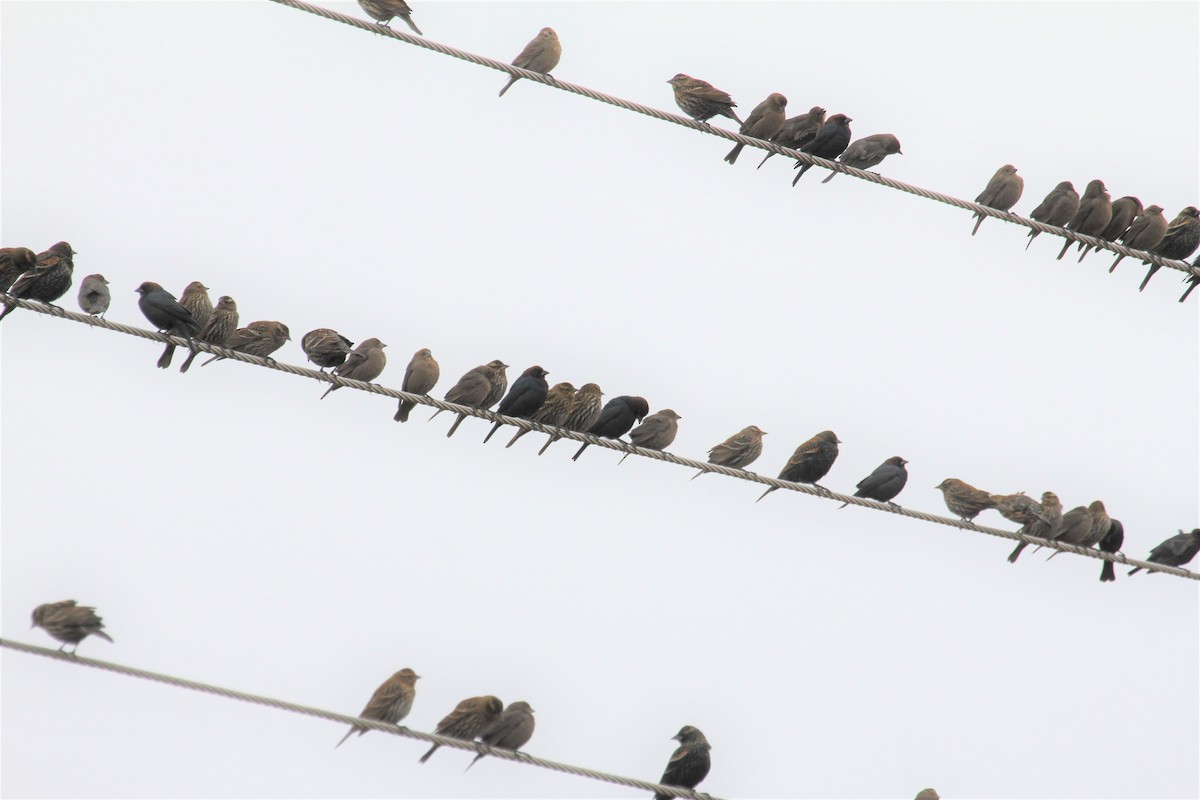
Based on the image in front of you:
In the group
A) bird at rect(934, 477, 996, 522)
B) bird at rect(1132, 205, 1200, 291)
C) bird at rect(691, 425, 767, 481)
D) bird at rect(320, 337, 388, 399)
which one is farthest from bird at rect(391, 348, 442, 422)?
bird at rect(1132, 205, 1200, 291)

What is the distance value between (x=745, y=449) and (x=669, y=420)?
2.88ft

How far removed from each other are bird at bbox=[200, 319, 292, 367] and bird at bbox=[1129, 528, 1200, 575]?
27.0 feet

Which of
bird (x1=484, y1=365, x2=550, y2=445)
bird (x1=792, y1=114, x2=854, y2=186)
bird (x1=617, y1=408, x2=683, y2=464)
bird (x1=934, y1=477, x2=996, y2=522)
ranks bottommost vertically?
bird (x1=484, y1=365, x2=550, y2=445)

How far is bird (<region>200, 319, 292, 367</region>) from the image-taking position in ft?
46.5

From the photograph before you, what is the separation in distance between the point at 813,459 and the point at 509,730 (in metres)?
3.94

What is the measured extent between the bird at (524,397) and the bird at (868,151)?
3.57 metres

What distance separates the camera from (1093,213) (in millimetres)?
15750

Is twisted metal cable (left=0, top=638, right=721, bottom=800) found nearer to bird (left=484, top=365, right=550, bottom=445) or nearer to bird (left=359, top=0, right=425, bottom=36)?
bird (left=484, top=365, right=550, bottom=445)

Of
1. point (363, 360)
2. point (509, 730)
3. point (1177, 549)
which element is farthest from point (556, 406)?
point (1177, 549)

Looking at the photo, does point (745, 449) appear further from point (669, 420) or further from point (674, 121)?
point (674, 121)

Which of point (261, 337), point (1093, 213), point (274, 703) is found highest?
point (1093, 213)

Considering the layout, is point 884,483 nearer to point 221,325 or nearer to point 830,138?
point 830,138

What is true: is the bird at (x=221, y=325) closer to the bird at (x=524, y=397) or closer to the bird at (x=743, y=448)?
the bird at (x=524, y=397)

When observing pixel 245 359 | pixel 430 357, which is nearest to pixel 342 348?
pixel 430 357
